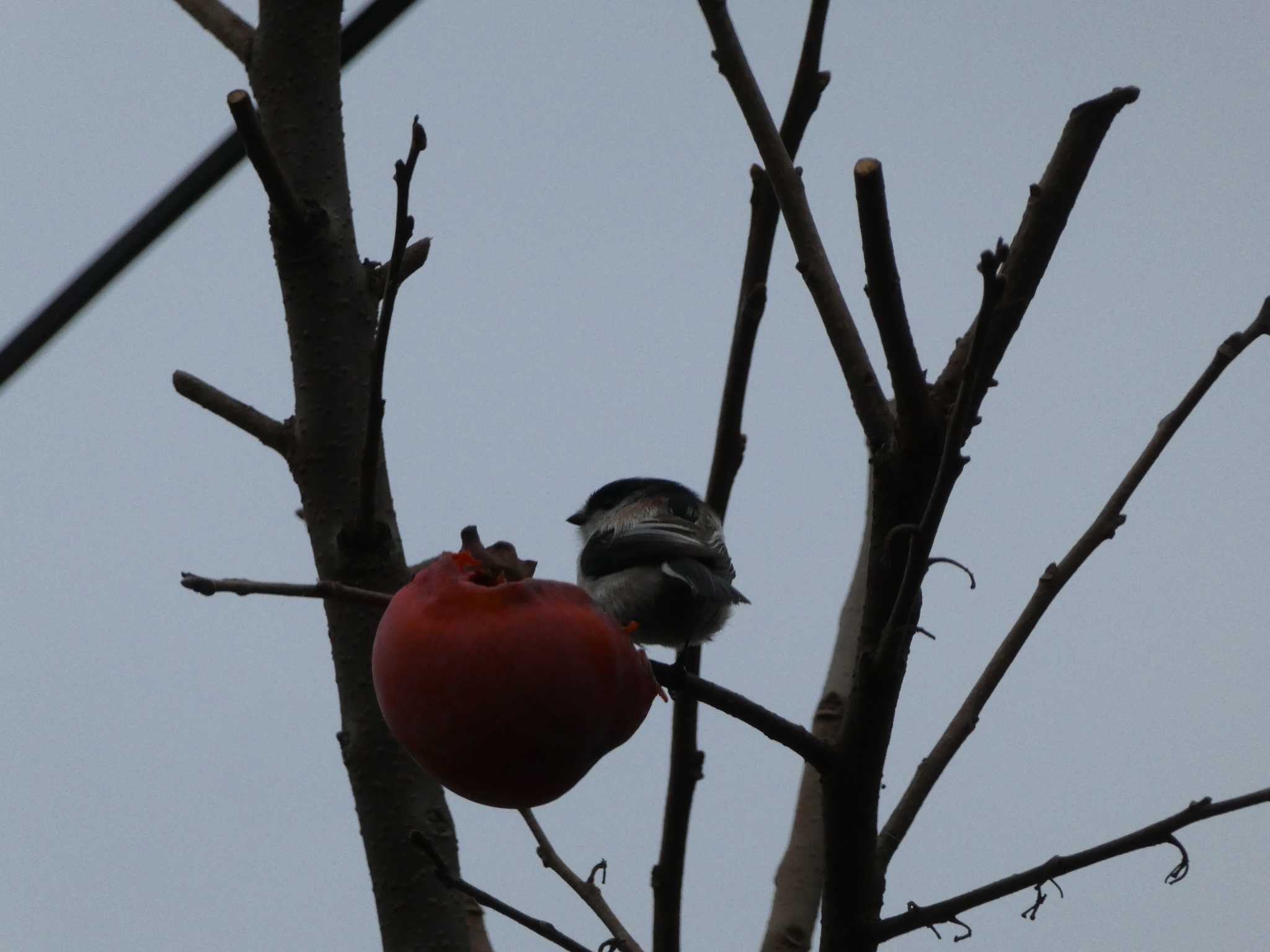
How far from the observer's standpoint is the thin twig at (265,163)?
162 centimetres

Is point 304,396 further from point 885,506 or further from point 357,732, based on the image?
point 885,506

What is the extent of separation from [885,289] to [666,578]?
5.79ft

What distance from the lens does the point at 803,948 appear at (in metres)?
2.45

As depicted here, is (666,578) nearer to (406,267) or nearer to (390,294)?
(406,267)

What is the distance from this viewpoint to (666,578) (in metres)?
2.97

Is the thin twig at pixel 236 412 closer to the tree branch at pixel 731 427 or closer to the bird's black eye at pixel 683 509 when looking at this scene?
the tree branch at pixel 731 427

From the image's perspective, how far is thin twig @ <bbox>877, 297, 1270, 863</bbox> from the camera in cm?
186

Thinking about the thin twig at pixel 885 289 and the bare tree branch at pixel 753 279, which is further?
the bare tree branch at pixel 753 279

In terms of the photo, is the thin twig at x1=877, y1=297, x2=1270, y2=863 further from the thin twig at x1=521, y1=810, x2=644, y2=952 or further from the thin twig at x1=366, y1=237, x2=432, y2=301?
the thin twig at x1=366, y1=237, x2=432, y2=301

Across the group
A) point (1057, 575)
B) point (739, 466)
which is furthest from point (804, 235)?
point (739, 466)

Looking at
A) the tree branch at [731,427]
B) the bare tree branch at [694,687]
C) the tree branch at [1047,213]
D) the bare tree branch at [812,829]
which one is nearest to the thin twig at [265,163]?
the bare tree branch at [694,687]

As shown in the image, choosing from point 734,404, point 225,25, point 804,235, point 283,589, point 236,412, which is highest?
point 225,25

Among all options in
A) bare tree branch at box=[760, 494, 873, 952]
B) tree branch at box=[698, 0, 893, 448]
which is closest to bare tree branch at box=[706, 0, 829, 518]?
bare tree branch at box=[760, 494, 873, 952]

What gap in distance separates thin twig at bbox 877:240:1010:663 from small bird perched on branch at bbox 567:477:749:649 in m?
1.44
